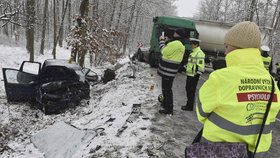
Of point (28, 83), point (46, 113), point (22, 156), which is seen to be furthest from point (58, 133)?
point (28, 83)

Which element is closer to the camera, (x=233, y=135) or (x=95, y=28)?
(x=233, y=135)

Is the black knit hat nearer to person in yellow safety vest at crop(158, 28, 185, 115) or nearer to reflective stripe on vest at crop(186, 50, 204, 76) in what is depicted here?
person in yellow safety vest at crop(158, 28, 185, 115)

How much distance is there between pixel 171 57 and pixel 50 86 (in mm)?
4695

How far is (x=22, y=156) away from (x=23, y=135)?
5.67 ft

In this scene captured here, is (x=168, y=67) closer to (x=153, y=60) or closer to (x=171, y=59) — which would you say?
(x=171, y=59)

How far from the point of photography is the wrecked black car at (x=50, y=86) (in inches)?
418

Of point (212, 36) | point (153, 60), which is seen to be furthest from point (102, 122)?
point (212, 36)

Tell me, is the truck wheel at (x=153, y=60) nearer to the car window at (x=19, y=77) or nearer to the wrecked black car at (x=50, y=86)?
the wrecked black car at (x=50, y=86)

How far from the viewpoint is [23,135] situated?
9.12 m

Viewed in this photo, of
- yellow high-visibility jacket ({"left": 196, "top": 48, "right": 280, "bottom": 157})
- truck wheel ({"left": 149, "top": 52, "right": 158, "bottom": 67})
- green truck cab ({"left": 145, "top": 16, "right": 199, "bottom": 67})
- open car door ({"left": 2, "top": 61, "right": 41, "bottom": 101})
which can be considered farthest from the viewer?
truck wheel ({"left": 149, "top": 52, "right": 158, "bottom": 67})

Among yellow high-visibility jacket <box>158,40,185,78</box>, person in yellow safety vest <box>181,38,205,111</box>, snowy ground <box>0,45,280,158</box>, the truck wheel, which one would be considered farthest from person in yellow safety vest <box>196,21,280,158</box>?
the truck wheel

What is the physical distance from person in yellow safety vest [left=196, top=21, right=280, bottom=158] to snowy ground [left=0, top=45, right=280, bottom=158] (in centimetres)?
342

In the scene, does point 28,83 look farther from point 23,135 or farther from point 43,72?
point 23,135

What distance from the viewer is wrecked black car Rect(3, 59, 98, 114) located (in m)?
A: 10.6
